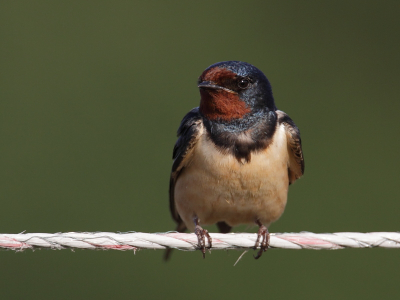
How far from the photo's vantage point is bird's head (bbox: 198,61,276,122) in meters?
1.71

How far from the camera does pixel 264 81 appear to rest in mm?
1799

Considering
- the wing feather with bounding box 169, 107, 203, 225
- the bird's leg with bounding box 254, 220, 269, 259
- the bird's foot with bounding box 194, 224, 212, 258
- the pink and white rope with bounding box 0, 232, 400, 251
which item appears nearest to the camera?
the pink and white rope with bounding box 0, 232, 400, 251

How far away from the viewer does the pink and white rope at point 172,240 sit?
117 centimetres

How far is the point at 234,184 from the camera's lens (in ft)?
5.72

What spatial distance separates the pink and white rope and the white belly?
0.41 m

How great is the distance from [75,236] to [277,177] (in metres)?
0.78

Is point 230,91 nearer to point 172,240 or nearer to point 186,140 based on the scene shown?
point 186,140

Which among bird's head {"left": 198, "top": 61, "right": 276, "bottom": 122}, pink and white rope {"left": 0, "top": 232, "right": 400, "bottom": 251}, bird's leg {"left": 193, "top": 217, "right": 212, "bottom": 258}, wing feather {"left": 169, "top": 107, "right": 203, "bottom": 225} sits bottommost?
bird's leg {"left": 193, "top": 217, "right": 212, "bottom": 258}

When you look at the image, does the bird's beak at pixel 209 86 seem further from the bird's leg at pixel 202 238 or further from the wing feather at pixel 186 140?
the bird's leg at pixel 202 238

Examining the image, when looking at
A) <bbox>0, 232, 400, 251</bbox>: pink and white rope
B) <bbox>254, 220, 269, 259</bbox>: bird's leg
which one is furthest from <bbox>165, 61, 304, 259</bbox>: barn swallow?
<bbox>0, 232, 400, 251</bbox>: pink and white rope

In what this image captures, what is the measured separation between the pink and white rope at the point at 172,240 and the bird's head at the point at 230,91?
500mm

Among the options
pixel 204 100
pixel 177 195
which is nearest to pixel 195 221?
pixel 177 195

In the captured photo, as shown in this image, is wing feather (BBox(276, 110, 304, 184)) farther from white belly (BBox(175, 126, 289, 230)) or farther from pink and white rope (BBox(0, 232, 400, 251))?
pink and white rope (BBox(0, 232, 400, 251))

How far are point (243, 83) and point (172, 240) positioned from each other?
648 millimetres
